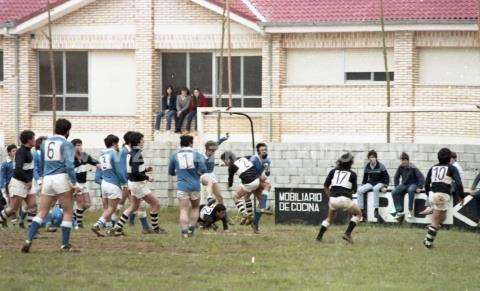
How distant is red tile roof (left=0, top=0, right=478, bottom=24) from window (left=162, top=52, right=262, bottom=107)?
1580mm

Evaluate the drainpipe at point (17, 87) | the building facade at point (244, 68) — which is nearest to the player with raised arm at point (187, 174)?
the building facade at point (244, 68)

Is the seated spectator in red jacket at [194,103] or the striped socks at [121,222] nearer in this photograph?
the striped socks at [121,222]

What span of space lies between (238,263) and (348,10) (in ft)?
66.2

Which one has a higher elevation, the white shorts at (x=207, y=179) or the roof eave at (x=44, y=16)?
the roof eave at (x=44, y=16)

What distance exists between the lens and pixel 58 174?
21.7 meters

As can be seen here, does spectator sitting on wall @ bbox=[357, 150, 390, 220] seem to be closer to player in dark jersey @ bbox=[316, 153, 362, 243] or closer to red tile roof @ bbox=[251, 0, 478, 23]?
player in dark jersey @ bbox=[316, 153, 362, 243]

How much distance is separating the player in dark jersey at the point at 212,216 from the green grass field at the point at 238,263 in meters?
0.90

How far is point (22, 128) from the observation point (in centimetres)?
4266

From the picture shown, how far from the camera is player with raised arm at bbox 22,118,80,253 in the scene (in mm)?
21516

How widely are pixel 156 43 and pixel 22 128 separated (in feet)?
16.1

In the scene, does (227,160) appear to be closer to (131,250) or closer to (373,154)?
(373,154)

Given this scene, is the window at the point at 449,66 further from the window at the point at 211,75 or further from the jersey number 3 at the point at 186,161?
the jersey number 3 at the point at 186,161

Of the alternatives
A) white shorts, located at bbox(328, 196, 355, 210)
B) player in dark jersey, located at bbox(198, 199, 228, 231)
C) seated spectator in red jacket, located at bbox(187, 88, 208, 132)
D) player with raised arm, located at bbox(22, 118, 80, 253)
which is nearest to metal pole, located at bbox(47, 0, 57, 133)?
seated spectator in red jacket, located at bbox(187, 88, 208, 132)

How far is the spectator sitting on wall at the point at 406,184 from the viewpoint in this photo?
31.2m
